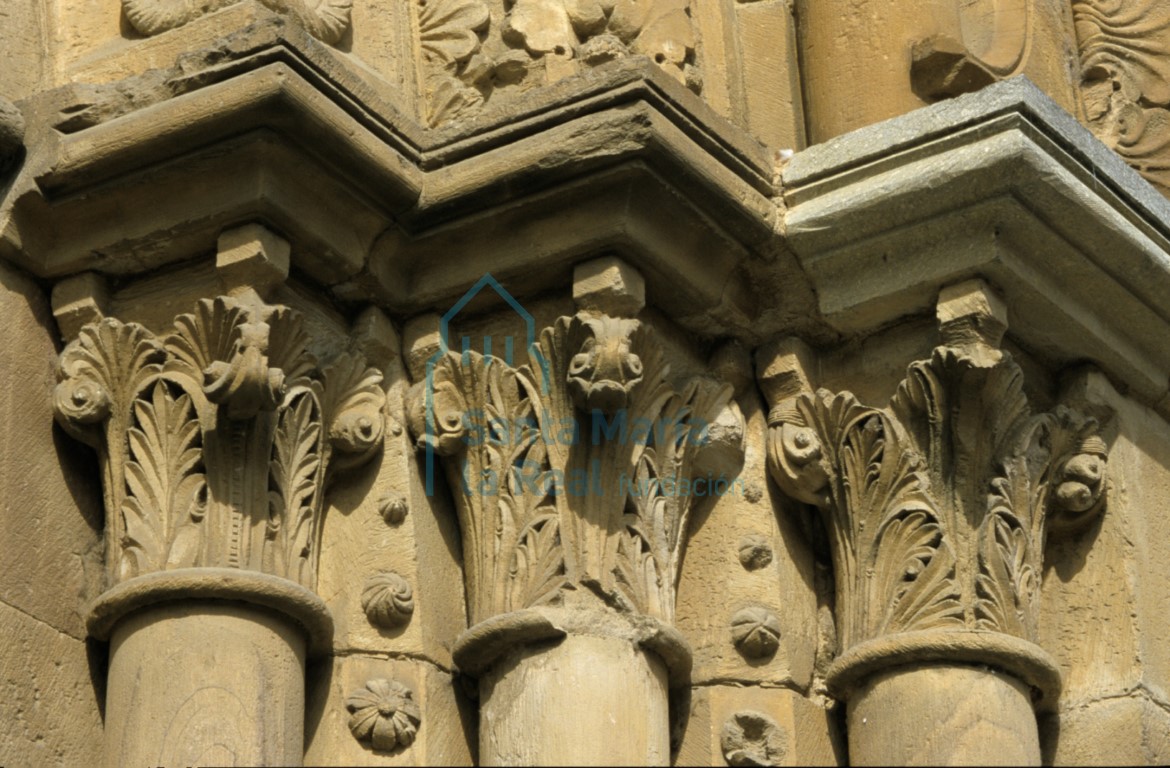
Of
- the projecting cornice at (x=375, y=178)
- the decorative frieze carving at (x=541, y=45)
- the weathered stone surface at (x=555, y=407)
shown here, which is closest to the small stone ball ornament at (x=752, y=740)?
the weathered stone surface at (x=555, y=407)

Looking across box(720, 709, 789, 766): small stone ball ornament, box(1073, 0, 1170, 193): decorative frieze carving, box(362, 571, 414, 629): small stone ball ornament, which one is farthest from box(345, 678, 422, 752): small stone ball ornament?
box(1073, 0, 1170, 193): decorative frieze carving

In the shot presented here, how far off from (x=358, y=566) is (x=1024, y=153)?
1.33 m

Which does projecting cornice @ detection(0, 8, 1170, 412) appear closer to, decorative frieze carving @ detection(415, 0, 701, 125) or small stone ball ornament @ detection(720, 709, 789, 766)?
decorative frieze carving @ detection(415, 0, 701, 125)

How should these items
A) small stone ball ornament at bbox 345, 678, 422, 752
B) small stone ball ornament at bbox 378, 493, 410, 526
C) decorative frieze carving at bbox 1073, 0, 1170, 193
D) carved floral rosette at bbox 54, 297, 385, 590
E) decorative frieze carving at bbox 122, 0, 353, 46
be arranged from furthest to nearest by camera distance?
decorative frieze carving at bbox 1073, 0, 1170, 193 < decorative frieze carving at bbox 122, 0, 353, 46 < small stone ball ornament at bbox 378, 493, 410, 526 < carved floral rosette at bbox 54, 297, 385, 590 < small stone ball ornament at bbox 345, 678, 422, 752

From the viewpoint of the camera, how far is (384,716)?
16.3ft

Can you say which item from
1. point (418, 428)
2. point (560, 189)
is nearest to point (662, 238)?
point (560, 189)

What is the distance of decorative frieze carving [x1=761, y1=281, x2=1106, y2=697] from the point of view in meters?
5.15

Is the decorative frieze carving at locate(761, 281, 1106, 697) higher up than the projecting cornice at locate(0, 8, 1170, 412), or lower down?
lower down

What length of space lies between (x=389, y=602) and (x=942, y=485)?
0.97 meters

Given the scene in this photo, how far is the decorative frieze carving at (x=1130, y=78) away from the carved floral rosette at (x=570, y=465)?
3.99 feet

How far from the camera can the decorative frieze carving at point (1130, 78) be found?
5.96 metres

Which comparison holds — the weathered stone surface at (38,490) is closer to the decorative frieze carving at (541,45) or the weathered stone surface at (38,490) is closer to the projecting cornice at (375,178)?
the projecting cornice at (375,178)

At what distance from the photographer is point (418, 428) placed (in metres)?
5.26

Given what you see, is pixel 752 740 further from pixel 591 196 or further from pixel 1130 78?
pixel 1130 78
